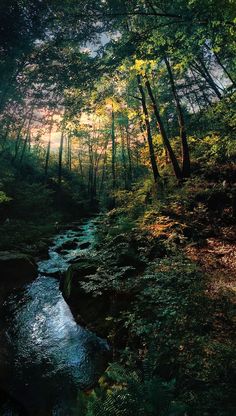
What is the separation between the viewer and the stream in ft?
17.7

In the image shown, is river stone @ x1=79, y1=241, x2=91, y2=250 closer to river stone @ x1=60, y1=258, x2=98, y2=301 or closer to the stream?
the stream

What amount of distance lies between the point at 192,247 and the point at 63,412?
5751mm

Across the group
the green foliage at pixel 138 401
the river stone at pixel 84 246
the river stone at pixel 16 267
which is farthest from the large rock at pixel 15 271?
the green foliage at pixel 138 401

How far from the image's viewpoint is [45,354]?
6.75 m

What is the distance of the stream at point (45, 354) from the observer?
17.7ft

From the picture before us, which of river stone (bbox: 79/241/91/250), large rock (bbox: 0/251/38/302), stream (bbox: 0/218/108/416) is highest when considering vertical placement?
river stone (bbox: 79/241/91/250)

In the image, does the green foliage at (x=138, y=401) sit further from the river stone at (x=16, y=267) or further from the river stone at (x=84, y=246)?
the river stone at (x=84, y=246)

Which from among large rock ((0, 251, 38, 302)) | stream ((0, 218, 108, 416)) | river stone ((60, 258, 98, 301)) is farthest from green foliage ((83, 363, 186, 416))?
large rock ((0, 251, 38, 302))

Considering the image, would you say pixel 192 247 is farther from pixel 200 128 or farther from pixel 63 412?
pixel 63 412

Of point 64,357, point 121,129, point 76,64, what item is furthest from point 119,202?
point 121,129

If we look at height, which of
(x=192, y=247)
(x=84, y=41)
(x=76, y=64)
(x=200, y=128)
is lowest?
(x=192, y=247)

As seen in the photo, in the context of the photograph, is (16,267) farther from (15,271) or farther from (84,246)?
(84,246)

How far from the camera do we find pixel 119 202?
62.3ft

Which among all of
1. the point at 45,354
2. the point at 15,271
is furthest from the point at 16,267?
the point at 45,354
